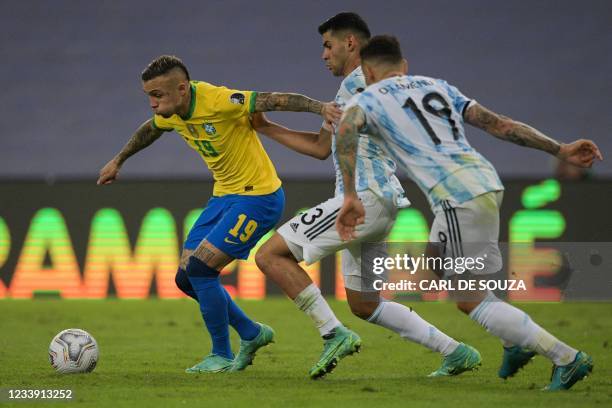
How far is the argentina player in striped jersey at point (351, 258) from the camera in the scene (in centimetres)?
600

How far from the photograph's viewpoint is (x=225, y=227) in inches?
258

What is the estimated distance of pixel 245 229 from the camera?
21.6 ft

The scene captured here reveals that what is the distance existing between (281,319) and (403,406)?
19.5 ft

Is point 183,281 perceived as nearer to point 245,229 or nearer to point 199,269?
point 199,269

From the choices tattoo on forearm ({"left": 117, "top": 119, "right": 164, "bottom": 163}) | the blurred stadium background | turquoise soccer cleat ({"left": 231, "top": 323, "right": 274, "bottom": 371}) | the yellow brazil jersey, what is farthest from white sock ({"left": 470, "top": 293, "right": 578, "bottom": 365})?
the blurred stadium background

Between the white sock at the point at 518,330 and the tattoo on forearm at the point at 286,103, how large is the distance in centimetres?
170

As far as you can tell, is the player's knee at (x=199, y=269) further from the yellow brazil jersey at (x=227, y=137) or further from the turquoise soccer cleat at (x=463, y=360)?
the turquoise soccer cleat at (x=463, y=360)

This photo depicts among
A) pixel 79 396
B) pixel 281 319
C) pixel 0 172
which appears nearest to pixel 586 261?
pixel 281 319

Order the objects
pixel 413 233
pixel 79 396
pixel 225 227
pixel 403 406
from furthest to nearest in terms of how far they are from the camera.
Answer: pixel 413 233 < pixel 225 227 < pixel 79 396 < pixel 403 406

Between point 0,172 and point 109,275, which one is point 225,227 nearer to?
point 109,275

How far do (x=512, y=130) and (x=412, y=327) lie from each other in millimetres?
1491

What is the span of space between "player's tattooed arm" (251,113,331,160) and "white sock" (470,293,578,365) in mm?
1820

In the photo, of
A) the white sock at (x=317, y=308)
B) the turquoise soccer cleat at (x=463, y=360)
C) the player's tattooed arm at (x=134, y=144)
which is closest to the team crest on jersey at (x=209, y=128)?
the player's tattooed arm at (x=134, y=144)

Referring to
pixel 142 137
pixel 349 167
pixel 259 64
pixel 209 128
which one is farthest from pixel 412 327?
Answer: pixel 259 64
